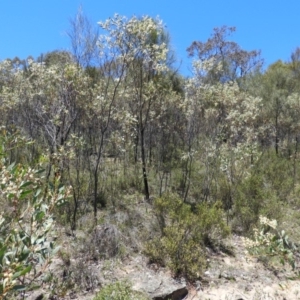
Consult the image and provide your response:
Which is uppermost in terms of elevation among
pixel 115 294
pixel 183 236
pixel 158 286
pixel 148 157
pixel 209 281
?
pixel 148 157

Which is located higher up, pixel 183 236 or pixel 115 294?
pixel 183 236

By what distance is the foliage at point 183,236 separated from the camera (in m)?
6.39

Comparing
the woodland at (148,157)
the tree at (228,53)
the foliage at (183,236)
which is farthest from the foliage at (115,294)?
the tree at (228,53)

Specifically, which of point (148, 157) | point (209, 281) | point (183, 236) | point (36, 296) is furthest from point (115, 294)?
point (148, 157)

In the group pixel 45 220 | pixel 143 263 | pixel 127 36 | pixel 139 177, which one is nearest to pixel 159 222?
pixel 143 263

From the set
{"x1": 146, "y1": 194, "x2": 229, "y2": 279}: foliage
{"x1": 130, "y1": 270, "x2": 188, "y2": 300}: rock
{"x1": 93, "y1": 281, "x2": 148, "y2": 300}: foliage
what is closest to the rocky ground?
{"x1": 130, "y1": 270, "x2": 188, "y2": 300}: rock

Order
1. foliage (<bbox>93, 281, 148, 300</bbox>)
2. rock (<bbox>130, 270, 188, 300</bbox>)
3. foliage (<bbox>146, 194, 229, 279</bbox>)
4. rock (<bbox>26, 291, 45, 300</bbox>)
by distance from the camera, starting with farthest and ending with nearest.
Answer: foliage (<bbox>146, 194, 229, 279</bbox>), rock (<bbox>130, 270, 188, 300</bbox>), rock (<bbox>26, 291, 45, 300</bbox>), foliage (<bbox>93, 281, 148, 300</bbox>)

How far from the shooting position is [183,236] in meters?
6.88

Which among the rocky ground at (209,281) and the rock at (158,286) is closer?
the rock at (158,286)

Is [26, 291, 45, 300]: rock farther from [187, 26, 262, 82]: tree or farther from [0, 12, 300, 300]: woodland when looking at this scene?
[187, 26, 262, 82]: tree

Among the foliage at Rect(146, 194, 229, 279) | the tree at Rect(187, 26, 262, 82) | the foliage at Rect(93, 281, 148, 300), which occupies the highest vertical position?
the tree at Rect(187, 26, 262, 82)

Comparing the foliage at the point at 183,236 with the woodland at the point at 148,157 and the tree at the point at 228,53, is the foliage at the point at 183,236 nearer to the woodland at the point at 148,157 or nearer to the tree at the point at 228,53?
the woodland at the point at 148,157

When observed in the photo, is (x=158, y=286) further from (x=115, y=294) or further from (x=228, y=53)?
(x=228, y=53)

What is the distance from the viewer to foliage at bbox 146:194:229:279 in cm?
639
